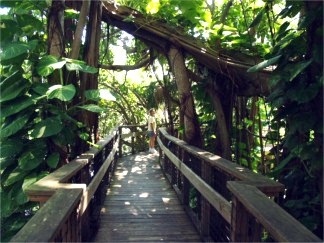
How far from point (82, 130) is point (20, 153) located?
63cm

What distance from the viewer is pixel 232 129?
533 centimetres

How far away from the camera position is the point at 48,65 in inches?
116

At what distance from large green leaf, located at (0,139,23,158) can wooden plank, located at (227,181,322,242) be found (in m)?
1.76

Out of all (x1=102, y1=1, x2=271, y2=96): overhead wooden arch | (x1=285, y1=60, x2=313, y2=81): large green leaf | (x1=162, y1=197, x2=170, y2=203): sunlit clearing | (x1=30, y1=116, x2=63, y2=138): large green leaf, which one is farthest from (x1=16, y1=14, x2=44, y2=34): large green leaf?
(x1=162, y1=197, x2=170, y2=203): sunlit clearing

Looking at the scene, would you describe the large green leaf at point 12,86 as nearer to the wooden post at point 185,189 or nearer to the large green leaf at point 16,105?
the large green leaf at point 16,105

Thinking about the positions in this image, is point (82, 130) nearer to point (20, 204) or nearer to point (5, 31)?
point (20, 204)

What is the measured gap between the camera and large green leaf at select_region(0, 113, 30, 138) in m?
2.84

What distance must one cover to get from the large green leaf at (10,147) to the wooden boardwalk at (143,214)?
43.0 inches

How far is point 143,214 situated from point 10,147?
5.81 feet

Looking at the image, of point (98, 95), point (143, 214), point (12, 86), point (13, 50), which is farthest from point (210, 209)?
point (13, 50)

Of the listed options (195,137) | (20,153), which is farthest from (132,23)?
(20,153)

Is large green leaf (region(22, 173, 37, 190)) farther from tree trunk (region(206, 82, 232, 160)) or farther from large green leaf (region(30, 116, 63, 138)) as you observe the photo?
tree trunk (region(206, 82, 232, 160))

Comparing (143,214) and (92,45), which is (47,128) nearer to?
(92,45)

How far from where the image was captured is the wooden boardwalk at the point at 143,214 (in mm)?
3445
